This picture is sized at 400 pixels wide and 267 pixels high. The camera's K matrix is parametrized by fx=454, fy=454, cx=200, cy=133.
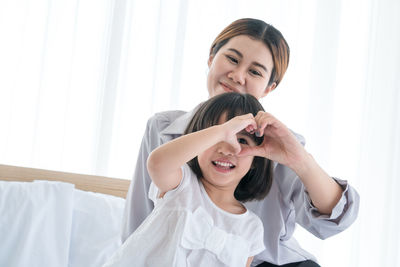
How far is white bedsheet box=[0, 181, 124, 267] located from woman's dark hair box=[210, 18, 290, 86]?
32.2 inches

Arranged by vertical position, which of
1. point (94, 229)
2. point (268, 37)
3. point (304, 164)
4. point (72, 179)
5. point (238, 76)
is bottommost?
point (94, 229)

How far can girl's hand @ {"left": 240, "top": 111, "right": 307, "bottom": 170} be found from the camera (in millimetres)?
1003

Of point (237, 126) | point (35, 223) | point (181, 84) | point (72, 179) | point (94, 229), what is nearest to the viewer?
point (237, 126)

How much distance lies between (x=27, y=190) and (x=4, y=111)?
2.95 ft

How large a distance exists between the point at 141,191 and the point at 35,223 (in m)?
0.47

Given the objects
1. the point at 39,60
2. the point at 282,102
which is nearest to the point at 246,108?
→ the point at 282,102

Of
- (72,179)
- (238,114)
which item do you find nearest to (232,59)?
(238,114)

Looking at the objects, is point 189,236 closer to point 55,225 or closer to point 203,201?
point 203,201

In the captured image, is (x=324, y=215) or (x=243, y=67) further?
(x=243, y=67)

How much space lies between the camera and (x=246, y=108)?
114 centimetres

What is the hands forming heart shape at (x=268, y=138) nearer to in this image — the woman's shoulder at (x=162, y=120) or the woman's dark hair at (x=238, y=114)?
the woman's dark hair at (x=238, y=114)

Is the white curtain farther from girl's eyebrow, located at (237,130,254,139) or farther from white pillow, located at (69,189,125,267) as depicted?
girl's eyebrow, located at (237,130,254,139)

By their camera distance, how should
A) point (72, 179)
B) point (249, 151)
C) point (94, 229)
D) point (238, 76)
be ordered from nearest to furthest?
point (249, 151) → point (238, 76) → point (94, 229) → point (72, 179)

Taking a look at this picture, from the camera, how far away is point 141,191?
1359 mm
